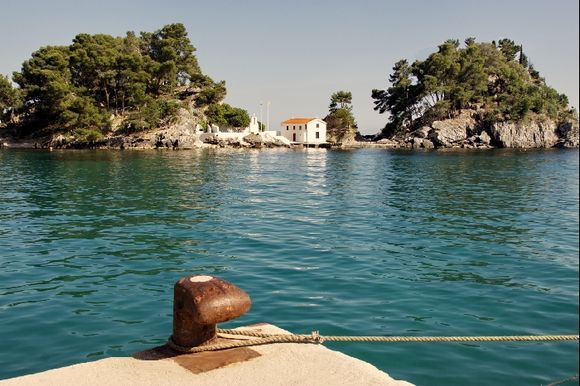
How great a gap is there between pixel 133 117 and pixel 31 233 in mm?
79643

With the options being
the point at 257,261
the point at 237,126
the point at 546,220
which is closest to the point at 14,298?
the point at 257,261

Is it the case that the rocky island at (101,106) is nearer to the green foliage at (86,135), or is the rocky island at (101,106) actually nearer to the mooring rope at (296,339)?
the green foliage at (86,135)

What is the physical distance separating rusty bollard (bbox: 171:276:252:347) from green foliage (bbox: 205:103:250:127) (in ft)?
337

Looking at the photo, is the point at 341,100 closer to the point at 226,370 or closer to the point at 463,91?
the point at 463,91

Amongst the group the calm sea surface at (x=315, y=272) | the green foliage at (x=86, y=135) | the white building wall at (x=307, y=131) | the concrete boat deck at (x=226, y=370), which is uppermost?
the white building wall at (x=307, y=131)

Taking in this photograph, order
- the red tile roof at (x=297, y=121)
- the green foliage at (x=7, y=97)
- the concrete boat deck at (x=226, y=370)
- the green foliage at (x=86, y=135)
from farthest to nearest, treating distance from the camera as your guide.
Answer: the red tile roof at (x=297, y=121) → the green foliage at (x=7, y=97) → the green foliage at (x=86, y=135) → the concrete boat deck at (x=226, y=370)

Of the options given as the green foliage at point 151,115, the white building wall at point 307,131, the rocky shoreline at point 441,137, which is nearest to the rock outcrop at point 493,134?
the rocky shoreline at point 441,137

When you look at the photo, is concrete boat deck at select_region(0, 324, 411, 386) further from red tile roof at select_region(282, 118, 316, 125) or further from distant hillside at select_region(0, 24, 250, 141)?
red tile roof at select_region(282, 118, 316, 125)

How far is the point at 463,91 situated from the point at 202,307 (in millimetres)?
116044

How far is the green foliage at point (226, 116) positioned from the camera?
10669 cm

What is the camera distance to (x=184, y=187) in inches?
1213

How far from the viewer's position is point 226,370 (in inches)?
208

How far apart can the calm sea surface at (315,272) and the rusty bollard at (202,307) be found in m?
2.37

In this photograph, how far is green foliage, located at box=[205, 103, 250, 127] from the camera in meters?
107
